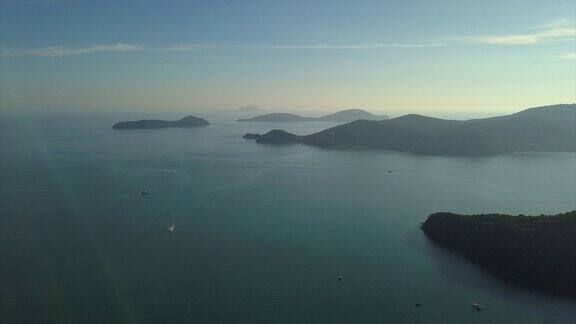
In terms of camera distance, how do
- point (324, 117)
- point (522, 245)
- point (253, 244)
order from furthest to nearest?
point (324, 117), point (253, 244), point (522, 245)

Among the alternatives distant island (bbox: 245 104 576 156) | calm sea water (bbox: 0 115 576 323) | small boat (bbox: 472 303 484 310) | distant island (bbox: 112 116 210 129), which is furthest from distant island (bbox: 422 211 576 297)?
distant island (bbox: 112 116 210 129)

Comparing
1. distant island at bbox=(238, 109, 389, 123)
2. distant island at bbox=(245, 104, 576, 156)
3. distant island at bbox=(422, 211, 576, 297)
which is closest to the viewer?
distant island at bbox=(422, 211, 576, 297)

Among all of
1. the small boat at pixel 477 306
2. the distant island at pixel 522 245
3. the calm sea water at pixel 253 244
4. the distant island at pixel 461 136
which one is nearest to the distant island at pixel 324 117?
the distant island at pixel 461 136

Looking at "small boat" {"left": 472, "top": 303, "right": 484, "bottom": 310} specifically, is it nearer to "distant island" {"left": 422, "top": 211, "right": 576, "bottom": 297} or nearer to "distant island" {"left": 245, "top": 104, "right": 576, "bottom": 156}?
"distant island" {"left": 422, "top": 211, "right": 576, "bottom": 297}

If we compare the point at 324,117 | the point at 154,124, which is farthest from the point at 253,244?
the point at 324,117

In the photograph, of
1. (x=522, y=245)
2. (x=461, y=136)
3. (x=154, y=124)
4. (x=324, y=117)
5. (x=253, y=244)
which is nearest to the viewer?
(x=522, y=245)

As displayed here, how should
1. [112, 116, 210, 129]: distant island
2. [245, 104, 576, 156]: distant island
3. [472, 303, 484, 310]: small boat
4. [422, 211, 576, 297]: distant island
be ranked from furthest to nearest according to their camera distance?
[112, 116, 210, 129]: distant island < [245, 104, 576, 156]: distant island < [422, 211, 576, 297]: distant island < [472, 303, 484, 310]: small boat

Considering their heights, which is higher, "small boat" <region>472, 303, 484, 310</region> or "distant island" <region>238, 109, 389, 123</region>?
"distant island" <region>238, 109, 389, 123</region>

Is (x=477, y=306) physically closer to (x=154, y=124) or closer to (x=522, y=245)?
(x=522, y=245)
